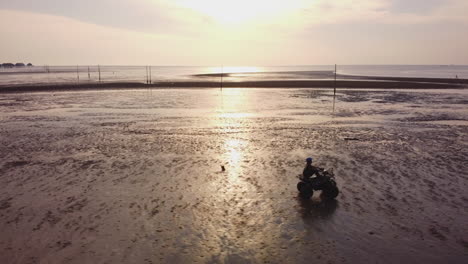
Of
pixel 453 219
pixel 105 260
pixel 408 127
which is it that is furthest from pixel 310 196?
pixel 408 127

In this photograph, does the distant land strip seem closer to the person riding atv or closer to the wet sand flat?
the wet sand flat

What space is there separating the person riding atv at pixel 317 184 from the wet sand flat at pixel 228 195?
355mm

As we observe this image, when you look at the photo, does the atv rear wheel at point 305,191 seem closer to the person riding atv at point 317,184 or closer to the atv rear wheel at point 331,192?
the person riding atv at point 317,184

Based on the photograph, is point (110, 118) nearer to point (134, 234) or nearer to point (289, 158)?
point (289, 158)

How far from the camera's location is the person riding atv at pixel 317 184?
11180mm

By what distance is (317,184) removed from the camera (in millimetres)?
11211

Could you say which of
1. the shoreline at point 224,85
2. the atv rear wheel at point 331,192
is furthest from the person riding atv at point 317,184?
the shoreline at point 224,85

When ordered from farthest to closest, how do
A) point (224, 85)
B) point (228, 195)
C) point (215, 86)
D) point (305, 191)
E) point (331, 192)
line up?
point (224, 85), point (215, 86), point (228, 195), point (305, 191), point (331, 192)

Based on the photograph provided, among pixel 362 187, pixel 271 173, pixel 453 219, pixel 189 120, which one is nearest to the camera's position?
pixel 453 219

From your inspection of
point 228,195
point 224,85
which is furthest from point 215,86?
point 228,195

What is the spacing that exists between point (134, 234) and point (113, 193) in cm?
345

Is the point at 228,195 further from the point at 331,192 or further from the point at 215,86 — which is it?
Result: the point at 215,86

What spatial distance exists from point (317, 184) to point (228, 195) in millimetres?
3214

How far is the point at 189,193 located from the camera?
1185 centimetres
